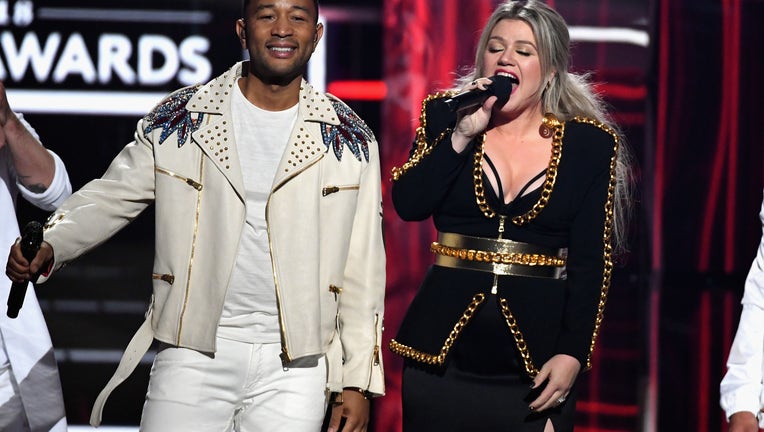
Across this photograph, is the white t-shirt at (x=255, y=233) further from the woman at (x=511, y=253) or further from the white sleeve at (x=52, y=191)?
the white sleeve at (x=52, y=191)

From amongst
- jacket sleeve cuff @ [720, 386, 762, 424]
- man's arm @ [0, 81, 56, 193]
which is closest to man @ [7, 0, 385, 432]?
man's arm @ [0, 81, 56, 193]

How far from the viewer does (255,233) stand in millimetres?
2535

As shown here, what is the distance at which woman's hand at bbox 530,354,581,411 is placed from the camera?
8.52 ft

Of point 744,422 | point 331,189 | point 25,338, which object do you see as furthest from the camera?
point 25,338

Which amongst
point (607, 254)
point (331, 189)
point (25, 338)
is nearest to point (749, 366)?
point (607, 254)

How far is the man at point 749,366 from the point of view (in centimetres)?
249

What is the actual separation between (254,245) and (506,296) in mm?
588

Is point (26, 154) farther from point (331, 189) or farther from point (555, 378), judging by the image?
point (555, 378)

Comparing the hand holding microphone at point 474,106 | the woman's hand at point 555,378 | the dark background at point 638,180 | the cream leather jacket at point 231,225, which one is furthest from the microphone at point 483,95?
the dark background at point 638,180

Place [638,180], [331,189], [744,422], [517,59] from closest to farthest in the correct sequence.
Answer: [744,422] → [331,189] → [517,59] → [638,180]

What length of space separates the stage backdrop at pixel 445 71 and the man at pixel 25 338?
2051 millimetres

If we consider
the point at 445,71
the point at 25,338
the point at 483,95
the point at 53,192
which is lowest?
the point at 25,338

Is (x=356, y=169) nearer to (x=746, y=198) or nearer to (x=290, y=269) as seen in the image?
(x=290, y=269)

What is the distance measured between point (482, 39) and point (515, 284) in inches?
23.7
